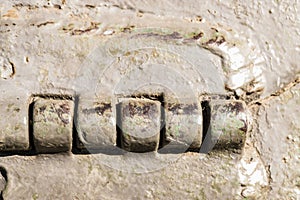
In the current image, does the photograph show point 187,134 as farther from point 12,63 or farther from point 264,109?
point 12,63

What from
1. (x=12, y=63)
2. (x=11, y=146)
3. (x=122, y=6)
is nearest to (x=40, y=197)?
(x=11, y=146)

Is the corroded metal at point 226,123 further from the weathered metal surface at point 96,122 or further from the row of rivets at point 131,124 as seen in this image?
the weathered metal surface at point 96,122

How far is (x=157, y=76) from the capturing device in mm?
782

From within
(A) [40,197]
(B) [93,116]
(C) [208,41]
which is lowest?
(A) [40,197]

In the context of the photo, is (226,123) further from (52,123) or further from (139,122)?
(52,123)

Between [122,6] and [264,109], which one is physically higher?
[122,6]

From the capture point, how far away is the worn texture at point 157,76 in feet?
Answer: 2.53

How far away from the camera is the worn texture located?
771 mm

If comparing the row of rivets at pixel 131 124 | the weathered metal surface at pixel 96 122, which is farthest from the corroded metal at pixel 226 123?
the weathered metal surface at pixel 96 122

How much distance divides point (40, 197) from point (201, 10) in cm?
37

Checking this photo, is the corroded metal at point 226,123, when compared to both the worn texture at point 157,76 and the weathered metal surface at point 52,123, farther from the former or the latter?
the weathered metal surface at point 52,123

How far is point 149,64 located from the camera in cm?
79

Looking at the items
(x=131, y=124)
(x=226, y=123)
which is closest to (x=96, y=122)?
(x=131, y=124)

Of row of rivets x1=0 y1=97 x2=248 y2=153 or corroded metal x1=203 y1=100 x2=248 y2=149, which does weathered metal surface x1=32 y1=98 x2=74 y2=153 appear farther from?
corroded metal x1=203 y1=100 x2=248 y2=149
